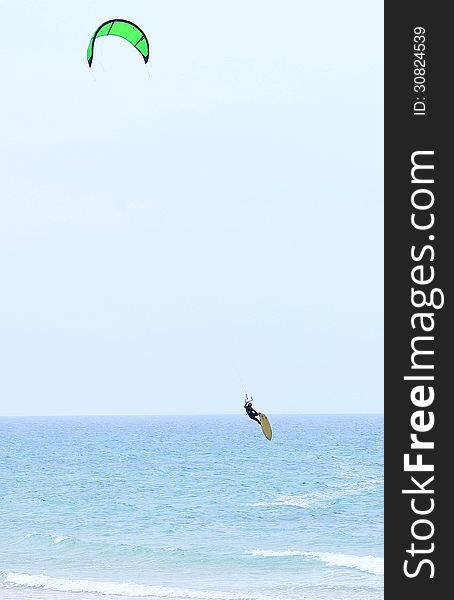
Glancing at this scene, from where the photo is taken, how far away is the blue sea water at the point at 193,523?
53.4 feet

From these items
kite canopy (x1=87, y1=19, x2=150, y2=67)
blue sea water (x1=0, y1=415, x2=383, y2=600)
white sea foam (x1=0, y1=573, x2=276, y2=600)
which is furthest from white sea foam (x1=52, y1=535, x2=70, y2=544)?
kite canopy (x1=87, y1=19, x2=150, y2=67)

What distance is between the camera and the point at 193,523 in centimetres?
2297

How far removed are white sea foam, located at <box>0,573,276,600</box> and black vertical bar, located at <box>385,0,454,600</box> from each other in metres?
8.98

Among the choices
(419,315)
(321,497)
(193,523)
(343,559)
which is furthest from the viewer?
(321,497)

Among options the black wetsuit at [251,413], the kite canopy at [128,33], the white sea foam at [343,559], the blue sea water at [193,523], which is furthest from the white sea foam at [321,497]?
the kite canopy at [128,33]

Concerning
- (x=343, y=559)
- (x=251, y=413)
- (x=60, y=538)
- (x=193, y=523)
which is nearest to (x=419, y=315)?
(x=251, y=413)

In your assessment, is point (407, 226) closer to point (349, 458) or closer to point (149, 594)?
point (149, 594)

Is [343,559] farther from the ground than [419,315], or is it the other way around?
[419,315]

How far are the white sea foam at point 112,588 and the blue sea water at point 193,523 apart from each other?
1.2 inches

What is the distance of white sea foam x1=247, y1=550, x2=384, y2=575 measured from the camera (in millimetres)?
17508

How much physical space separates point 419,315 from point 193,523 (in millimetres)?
17321

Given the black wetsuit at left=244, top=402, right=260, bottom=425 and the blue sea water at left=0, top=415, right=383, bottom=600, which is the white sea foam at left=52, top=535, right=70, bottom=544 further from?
the black wetsuit at left=244, top=402, right=260, bottom=425

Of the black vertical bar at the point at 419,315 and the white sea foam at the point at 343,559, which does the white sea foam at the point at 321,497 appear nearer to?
the white sea foam at the point at 343,559

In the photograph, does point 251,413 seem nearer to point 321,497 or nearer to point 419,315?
point 419,315
